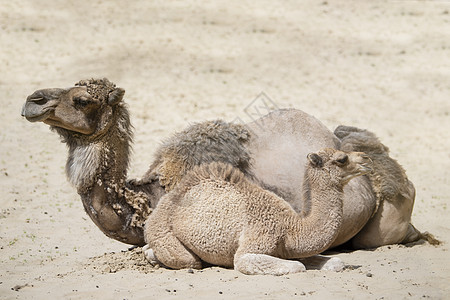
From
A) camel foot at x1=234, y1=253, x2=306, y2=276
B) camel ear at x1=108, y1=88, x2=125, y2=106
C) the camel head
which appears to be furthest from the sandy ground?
camel ear at x1=108, y1=88, x2=125, y2=106

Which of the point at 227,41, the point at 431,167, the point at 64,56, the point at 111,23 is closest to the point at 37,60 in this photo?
the point at 64,56

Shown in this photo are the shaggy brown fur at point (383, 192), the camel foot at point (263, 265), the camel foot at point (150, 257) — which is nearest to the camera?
the camel foot at point (263, 265)

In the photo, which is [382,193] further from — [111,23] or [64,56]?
[111,23]

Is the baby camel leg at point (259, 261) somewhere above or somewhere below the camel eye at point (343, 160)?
below

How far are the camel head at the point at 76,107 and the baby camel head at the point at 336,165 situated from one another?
1.82 metres

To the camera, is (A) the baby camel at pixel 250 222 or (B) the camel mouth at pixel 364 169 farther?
(B) the camel mouth at pixel 364 169

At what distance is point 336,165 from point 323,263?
874mm

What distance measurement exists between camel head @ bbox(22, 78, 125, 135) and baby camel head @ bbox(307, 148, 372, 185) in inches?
71.8

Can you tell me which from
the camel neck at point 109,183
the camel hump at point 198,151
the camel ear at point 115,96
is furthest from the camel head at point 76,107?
the camel hump at point 198,151

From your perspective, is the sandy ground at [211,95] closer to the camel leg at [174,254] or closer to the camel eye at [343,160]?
the camel leg at [174,254]

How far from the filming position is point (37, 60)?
1543 cm

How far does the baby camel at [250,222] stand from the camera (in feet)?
18.3

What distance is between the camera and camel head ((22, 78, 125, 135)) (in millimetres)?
5871

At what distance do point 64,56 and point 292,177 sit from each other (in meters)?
10.3
